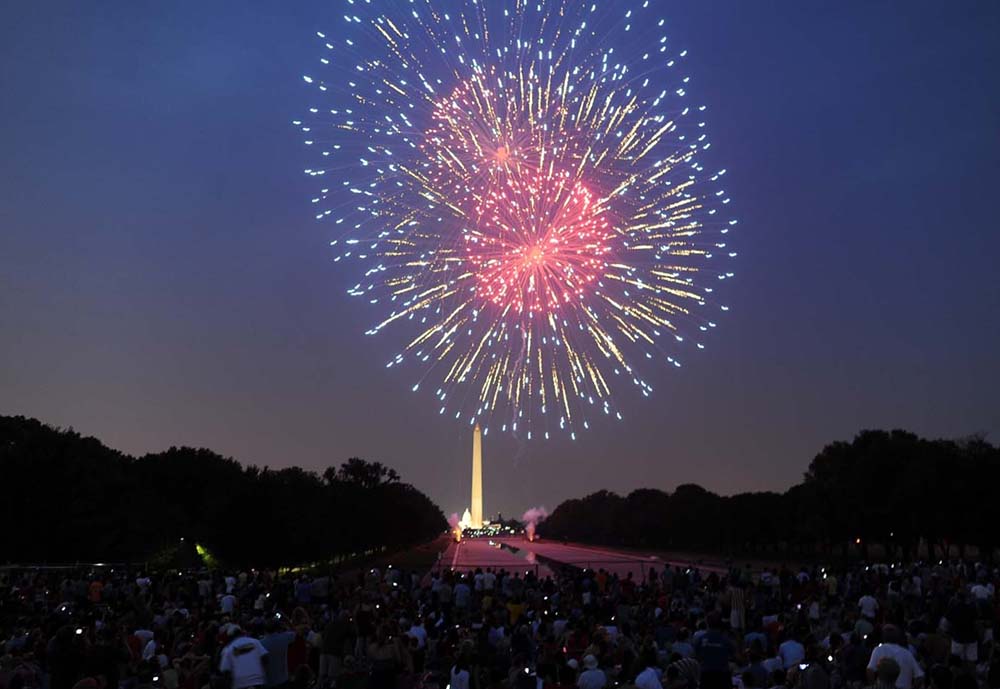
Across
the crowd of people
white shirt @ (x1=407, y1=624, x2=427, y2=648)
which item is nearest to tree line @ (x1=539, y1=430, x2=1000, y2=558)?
the crowd of people

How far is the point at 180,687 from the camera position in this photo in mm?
14836

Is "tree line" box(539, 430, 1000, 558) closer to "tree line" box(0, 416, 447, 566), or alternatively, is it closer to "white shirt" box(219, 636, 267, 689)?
"tree line" box(0, 416, 447, 566)

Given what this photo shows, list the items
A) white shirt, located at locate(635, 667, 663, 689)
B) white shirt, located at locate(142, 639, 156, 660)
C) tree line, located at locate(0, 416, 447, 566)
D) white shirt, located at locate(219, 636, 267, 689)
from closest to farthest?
white shirt, located at locate(635, 667, 663, 689), white shirt, located at locate(219, 636, 267, 689), white shirt, located at locate(142, 639, 156, 660), tree line, located at locate(0, 416, 447, 566)

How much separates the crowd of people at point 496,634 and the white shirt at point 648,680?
2 centimetres

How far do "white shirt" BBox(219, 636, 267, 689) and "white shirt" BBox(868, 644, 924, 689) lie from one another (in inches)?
282

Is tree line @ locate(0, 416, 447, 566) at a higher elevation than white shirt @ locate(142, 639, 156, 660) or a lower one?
higher

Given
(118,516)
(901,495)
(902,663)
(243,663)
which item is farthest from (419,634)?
(901,495)

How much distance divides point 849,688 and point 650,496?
18045 centimetres

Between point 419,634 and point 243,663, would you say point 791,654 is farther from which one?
point 243,663

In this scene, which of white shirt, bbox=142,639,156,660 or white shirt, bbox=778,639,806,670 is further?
white shirt, bbox=142,639,156,660

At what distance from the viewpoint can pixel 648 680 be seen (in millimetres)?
12242

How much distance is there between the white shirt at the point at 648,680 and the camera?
12.2 m

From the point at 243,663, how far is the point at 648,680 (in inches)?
192

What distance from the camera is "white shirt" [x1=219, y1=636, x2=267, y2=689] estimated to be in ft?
43.7
